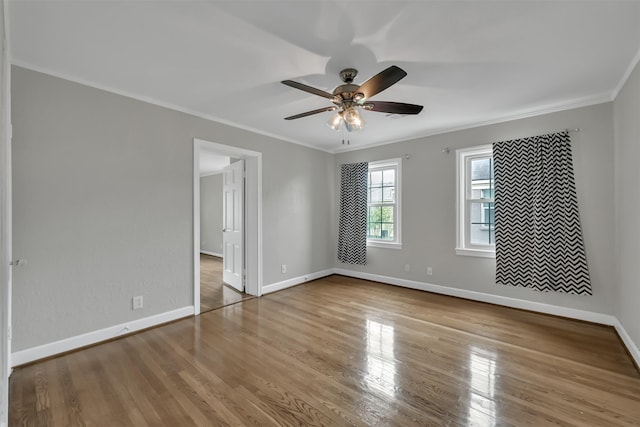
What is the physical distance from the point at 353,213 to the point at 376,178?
2.47ft

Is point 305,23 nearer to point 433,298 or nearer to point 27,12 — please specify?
point 27,12

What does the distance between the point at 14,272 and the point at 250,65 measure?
100 inches

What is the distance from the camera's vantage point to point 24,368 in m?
2.28

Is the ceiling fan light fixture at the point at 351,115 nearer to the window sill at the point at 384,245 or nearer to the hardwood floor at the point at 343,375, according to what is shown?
the hardwood floor at the point at 343,375

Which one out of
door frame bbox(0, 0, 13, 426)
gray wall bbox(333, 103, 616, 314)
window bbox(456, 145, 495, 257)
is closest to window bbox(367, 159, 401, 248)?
gray wall bbox(333, 103, 616, 314)

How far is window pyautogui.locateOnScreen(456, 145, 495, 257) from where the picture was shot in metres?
3.92

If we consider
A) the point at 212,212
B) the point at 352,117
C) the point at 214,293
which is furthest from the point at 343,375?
the point at 212,212

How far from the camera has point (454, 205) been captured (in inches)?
163

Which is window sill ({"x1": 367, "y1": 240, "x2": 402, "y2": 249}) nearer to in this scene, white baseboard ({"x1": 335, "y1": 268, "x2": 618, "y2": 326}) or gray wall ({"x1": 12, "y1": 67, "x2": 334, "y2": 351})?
white baseboard ({"x1": 335, "y1": 268, "x2": 618, "y2": 326})

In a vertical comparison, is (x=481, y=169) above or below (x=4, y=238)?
above

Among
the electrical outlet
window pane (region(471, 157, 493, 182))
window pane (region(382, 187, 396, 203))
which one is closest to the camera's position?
the electrical outlet

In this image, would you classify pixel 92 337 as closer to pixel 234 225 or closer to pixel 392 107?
pixel 234 225

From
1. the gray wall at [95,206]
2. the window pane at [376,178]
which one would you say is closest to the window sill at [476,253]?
the window pane at [376,178]

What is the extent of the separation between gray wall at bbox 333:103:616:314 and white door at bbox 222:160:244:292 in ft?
6.42
